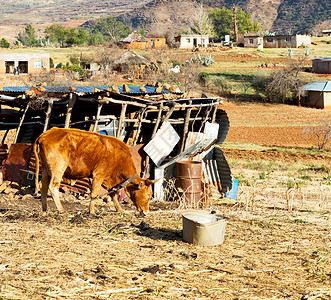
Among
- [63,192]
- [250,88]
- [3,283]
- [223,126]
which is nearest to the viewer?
[3,283]

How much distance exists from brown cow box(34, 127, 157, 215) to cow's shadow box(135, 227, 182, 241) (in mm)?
1353

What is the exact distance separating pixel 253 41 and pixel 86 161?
2836 inches

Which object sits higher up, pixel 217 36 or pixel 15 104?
pixel 217 36

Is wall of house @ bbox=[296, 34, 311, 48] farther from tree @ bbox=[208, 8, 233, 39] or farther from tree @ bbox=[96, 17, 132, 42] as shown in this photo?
tree @ bbox=[96, 17, 132, 42]

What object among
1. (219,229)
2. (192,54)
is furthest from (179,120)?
(192,54)

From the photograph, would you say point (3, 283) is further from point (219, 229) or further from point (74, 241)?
point (219, 229)

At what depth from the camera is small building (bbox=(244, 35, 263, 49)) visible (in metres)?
77.2

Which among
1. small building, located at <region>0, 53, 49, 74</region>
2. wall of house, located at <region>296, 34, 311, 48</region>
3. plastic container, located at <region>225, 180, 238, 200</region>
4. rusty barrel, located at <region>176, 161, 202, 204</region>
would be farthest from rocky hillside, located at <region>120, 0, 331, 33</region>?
rusty barrel, located at <region>176, 161, 202, 204</region>

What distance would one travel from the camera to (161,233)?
791 centimetres

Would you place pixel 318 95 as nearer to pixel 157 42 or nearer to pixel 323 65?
pixel 323 65

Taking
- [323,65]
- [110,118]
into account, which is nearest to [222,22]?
[323,65]

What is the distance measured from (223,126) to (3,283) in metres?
11.6

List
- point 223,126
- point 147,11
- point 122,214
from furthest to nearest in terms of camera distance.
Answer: point 147,11 < point 223,126 < point 122,214

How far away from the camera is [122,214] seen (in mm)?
8984
